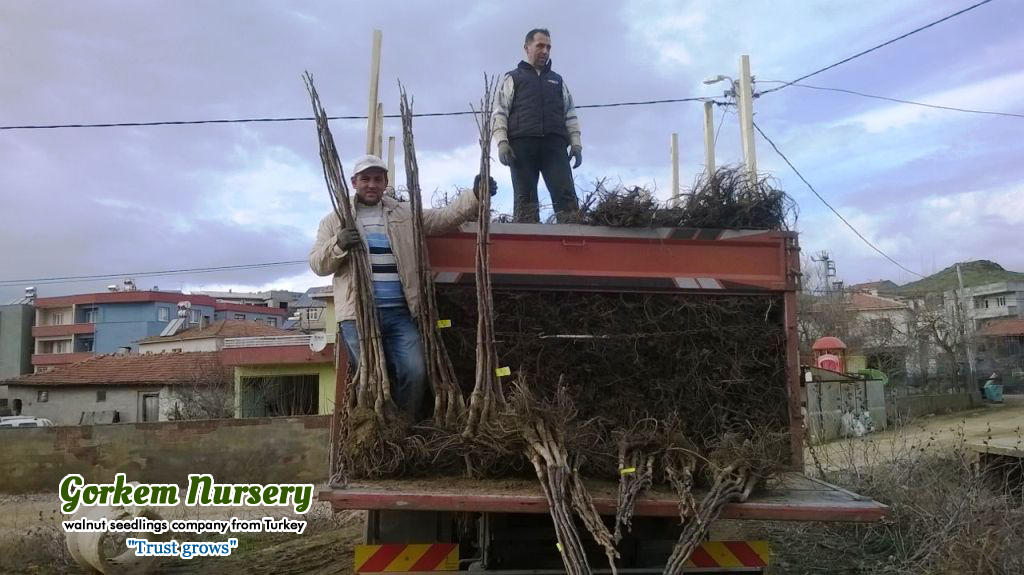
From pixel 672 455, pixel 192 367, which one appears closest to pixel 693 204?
pixel 672 455

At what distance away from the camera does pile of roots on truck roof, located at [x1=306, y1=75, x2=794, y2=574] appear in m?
3.11

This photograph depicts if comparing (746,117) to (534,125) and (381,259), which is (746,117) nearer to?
(534,125)

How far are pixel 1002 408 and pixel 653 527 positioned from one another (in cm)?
2551

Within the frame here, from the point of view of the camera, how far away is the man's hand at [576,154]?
214 inches

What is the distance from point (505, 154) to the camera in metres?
5.18

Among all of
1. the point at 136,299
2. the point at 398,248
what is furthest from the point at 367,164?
the point at 136,299

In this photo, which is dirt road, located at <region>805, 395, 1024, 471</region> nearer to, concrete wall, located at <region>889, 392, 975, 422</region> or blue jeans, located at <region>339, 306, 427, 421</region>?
concrete wall, located at <region>889, 392, 975, 422</region>

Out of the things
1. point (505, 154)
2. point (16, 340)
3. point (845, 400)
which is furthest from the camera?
point (16, 340)

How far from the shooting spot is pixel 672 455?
9.91 ft

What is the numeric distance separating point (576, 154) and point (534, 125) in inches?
17.1

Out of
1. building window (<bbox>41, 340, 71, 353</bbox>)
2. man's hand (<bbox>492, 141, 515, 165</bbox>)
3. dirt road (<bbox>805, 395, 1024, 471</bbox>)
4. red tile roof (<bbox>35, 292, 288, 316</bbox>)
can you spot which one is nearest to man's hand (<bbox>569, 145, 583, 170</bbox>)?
man's hand (<bbox>492, 141, 515, 165</bbox>)

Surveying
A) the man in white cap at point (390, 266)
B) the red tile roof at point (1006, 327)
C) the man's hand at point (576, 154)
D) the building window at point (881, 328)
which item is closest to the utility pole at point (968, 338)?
the building window at point (881, 328)

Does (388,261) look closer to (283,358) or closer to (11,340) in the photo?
(283,358)

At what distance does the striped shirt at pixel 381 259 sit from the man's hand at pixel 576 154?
207cm
